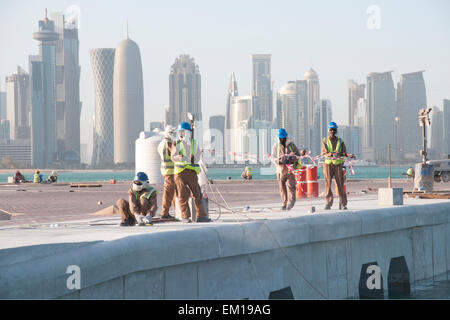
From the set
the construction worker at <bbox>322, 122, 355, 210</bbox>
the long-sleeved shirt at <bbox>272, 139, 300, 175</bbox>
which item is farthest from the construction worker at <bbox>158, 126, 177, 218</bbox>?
the construction worker at <bbox>322, 122, 355, 210</bbox>

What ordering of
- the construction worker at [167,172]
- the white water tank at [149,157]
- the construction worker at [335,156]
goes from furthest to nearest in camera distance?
the white water tank at [149,157] < the construction worker at [335,156] < the construction worker at [167,172]

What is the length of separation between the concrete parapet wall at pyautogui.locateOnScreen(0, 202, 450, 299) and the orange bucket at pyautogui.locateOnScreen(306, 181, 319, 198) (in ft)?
37.3

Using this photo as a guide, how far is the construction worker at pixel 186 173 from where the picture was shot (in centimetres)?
1595

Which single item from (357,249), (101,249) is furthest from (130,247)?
(357,249)

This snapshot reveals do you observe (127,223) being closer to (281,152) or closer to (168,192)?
(168,192)

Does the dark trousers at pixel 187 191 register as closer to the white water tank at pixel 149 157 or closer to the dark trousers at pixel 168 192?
the dark trousers at pixel 168 192

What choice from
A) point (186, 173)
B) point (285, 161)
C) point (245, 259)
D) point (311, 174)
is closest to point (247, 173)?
point (311, 174)

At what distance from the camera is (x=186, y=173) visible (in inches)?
628

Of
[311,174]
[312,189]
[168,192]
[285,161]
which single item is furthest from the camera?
[311,174]

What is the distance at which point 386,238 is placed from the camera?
639 inches

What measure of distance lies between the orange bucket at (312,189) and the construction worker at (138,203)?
48.7 feet

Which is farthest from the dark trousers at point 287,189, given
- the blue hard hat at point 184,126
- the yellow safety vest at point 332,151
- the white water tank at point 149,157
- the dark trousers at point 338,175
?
the white water tank at point 149,157

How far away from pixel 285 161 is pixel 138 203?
513 centimetres

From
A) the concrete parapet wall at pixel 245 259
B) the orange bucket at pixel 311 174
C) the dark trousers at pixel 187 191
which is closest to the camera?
the concrete parapet wall at pixel 245 259
